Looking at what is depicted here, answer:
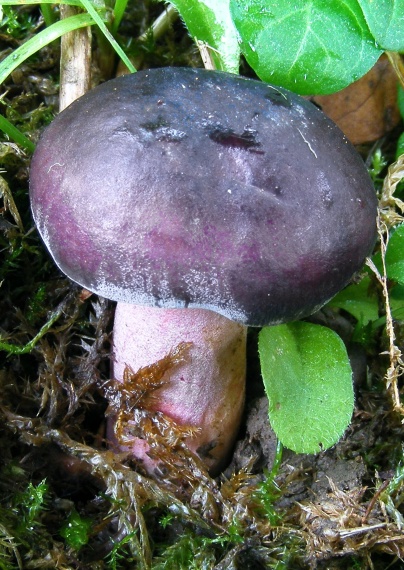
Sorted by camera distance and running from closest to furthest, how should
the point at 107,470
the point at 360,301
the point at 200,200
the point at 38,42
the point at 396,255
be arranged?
the point at 200,200
the point at 107,470
the point at 38,42
the point at 396,255
the point at 360,301

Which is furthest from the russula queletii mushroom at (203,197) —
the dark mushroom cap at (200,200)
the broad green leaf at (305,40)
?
the broad green leaf at (305,40)

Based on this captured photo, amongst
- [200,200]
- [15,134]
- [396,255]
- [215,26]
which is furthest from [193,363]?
[215,26]

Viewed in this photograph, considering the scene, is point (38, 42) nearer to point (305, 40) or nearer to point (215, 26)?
point (215, 26)

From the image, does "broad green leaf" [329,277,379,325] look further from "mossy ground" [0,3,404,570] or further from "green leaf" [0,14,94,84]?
"green leaf" [0,14,94,84]

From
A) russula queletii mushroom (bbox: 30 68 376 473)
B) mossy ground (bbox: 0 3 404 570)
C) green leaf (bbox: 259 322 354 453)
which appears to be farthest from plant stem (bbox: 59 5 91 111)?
green leaf (bbox: 259 322 354 453)

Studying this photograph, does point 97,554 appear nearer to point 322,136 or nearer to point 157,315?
point 157,315

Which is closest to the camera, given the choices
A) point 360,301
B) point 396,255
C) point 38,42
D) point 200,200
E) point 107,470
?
point 200,200

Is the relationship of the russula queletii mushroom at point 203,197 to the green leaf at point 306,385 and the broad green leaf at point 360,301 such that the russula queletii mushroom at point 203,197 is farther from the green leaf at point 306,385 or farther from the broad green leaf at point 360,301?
the broad green leaf at point 360,301
